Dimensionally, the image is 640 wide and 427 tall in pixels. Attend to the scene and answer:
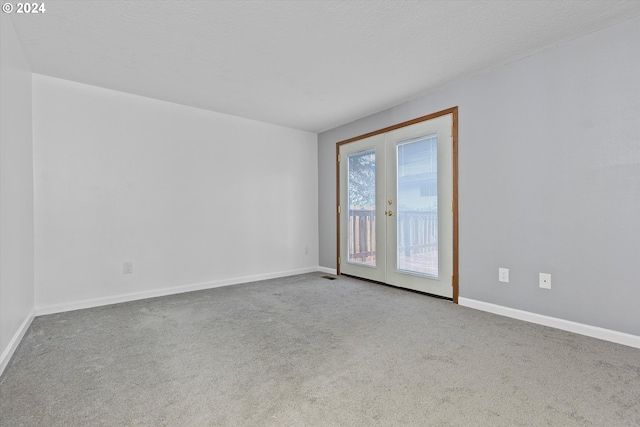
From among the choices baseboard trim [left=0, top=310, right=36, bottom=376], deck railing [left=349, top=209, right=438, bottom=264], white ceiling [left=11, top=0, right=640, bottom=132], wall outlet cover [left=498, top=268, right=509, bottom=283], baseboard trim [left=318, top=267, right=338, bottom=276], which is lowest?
baseboard trim [left=318, top=267, right=338, bottom=276]

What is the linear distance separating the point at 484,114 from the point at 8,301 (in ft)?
13.2

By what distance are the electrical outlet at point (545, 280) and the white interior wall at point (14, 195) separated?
380cm

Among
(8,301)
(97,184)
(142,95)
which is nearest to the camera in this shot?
(8,301)

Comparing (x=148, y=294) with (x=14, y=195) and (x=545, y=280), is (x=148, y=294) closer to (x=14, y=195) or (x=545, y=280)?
(x=14, y=195)

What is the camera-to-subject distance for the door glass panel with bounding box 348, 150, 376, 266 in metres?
4.22

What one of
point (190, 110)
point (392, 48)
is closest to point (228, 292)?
point (190, 110)

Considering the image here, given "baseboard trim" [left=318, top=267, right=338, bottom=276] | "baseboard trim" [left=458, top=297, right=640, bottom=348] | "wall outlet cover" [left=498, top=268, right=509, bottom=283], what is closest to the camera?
"baseboard trim" [left=458, top=297, right=640, bottom=348]

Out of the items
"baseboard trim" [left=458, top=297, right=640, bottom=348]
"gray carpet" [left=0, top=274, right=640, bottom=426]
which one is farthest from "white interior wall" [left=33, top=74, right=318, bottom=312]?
"baseboard trim" [left=458, top=297, right=640, bottom=348]

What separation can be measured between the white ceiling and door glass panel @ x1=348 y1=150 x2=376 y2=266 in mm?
1127

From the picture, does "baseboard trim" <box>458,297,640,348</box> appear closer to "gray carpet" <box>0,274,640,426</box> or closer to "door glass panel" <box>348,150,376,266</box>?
"gray carpet" <box>0,274,640,426</box>

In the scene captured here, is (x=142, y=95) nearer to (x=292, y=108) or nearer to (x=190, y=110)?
(x=190, y=110)

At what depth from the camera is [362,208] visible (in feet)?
14.5

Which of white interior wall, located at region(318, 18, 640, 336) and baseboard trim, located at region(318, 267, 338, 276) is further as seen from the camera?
baseboard trim, located at region(318, 267, 338, 276)

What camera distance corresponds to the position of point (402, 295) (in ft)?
11.5
